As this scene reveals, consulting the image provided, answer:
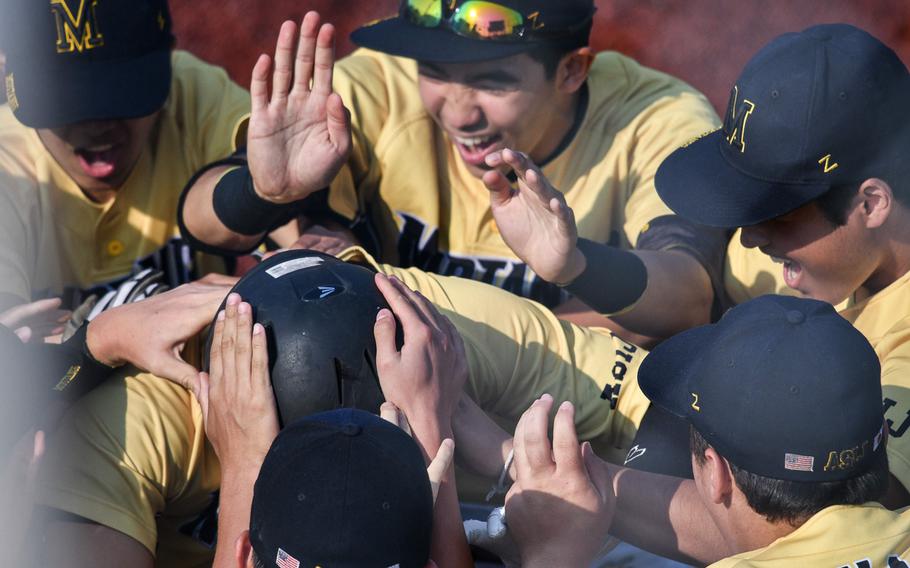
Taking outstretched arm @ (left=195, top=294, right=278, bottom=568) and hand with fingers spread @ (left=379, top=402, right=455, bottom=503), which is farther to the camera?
outstretched arm @ (left=195, top=294, right=278, bottom=568)

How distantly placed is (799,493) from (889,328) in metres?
0.68

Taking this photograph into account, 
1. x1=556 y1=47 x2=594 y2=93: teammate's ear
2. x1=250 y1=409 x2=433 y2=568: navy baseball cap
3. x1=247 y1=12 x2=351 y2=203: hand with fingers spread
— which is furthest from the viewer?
x1=556 y1=47 x2=594 y2=93: teammate's ear

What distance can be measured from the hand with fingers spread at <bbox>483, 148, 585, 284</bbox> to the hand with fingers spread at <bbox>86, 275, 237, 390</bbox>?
591mm

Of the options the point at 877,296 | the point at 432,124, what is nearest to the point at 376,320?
the point at 877,296

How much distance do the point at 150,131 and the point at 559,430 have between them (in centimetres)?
172

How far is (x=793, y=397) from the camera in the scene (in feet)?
6.14

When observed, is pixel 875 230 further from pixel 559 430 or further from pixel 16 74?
pixel 16 74

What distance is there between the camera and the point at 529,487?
203 centimetres

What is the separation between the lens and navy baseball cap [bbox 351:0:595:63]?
296 cm

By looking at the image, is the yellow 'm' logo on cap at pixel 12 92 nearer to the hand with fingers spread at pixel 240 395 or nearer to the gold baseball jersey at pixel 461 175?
the gold baseball jersey at pixel 461 175

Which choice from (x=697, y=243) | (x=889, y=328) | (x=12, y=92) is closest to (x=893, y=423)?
(x=889, y=328)

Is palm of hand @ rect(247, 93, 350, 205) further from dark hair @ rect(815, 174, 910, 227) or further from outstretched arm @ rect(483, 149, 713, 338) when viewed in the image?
dark hair @ rect(815, 174, 910, 227)

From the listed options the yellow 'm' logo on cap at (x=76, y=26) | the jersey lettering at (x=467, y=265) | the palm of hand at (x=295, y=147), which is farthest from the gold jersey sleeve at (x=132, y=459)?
the jersey lettering at (x=467, y=265)

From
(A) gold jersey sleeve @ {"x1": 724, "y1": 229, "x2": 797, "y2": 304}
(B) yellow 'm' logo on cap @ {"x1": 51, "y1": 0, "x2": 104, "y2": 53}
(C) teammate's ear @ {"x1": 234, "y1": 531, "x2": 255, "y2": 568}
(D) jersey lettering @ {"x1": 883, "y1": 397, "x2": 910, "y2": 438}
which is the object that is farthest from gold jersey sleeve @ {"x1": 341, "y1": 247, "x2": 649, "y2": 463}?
(B) yellow 'm' logo on cap @ {"x1": 51, "y1": 0, "x2": 104, "y2": 53}
